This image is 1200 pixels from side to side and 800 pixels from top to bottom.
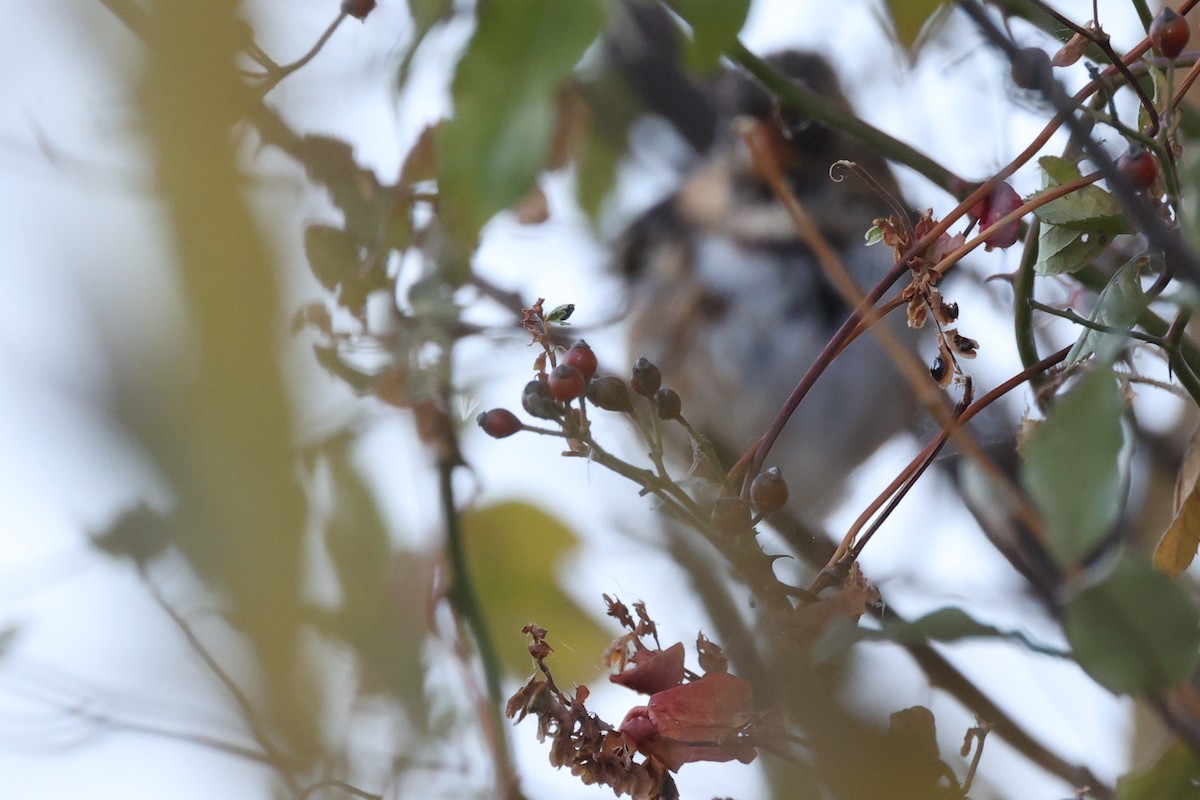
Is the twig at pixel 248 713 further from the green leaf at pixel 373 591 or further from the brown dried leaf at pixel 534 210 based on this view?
the brown dried leaf at pixel 534 210

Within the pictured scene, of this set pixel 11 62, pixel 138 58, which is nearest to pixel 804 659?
pixel 138 58

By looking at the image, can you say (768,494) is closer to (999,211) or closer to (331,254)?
(999,211)

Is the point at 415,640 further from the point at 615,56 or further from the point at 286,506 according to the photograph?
the point at 615,56

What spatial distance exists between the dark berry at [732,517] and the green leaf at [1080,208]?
0.33 ft

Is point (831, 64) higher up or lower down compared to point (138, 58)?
higher up

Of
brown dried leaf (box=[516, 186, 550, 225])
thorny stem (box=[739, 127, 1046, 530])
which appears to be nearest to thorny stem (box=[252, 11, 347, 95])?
brown dried leaf (box=[516, 186, 550, 225])

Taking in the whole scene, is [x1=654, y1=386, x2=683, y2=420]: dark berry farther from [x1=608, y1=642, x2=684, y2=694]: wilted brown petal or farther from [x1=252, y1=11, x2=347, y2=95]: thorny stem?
[x1=252, y1=11, x2=347, y2=95]: thorny stem

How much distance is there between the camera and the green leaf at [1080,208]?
25 cm

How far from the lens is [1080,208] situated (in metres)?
0.26

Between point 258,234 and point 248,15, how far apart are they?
103 mm

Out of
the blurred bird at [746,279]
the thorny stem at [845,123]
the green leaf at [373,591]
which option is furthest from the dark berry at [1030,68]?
the blurred bird at [746,279]

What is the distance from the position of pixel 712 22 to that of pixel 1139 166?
116 millimetres

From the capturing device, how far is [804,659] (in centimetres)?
27

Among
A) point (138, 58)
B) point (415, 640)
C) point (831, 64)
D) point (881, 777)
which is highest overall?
point (831, 64)
